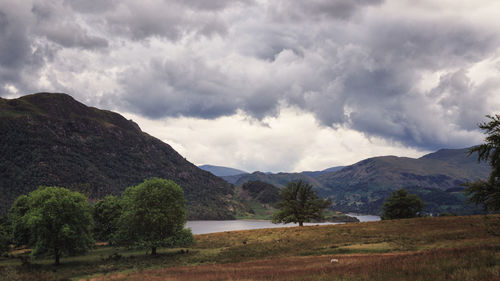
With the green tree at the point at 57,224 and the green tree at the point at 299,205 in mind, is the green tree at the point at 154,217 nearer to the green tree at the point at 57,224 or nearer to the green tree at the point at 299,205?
the green tree at the point at 57,224

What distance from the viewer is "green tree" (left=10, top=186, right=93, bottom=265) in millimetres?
42312

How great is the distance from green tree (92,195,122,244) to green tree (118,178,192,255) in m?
14.2

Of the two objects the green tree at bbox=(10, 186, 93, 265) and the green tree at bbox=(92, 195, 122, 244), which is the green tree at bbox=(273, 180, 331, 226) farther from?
the green tree at bbox=(10, 186, 93, 265)

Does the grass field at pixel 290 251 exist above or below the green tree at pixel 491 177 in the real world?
below

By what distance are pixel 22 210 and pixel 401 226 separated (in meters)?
69.1

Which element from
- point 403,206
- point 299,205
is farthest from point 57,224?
point 403,206

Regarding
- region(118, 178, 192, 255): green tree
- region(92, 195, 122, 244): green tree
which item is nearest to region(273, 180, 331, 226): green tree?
region(118, 178, 192, 255): green tree

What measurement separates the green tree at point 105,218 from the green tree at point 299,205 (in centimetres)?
3512

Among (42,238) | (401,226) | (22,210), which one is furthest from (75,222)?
(401,226)

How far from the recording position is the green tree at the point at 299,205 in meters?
68.9

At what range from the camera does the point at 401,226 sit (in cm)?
4941

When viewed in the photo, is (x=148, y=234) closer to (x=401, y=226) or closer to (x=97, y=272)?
(x=97, y=272)

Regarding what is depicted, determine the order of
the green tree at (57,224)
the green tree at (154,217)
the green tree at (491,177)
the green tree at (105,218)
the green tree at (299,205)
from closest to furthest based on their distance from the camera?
the green tree at (491,177) < the green tree at (57,224) < the green tree at (154,217) < the green tree at (105,218) < the green tree at (299,205)

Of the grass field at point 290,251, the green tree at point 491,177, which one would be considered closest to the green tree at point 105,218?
the grass field at point 290,251
